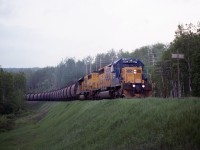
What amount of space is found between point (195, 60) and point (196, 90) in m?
4.07

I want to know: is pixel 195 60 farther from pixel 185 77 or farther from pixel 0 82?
pixel 0 82

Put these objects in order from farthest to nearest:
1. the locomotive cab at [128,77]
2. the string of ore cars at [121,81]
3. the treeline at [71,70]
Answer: the treeline at [71,70] < the string of ore cars at [121,81] < the locomotive cab at [128,77]

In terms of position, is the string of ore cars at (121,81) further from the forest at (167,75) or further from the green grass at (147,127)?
the green grass at (147,127)

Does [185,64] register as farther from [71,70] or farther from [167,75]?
[71,70]

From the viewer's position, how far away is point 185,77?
50.1m

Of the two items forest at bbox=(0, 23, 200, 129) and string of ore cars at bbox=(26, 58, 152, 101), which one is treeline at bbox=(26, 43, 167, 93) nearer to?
forest at bbox=(0, 23, 200, 129)

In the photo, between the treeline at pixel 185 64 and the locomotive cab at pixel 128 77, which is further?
the treeline at pixel 185 64

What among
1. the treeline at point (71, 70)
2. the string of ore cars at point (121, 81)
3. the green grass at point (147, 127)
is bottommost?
the green grass at point (147, 127)

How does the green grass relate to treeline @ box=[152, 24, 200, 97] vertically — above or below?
below

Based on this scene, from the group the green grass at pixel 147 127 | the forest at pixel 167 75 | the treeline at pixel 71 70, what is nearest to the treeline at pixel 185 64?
the forest at pixel 167 75

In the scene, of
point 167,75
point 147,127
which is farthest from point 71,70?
point 147,127

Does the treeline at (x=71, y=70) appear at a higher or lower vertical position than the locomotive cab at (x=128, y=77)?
higher

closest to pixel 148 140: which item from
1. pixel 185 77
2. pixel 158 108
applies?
pixel 158 108

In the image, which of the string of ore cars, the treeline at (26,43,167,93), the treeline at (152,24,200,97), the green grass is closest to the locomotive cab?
the string of ore cars
